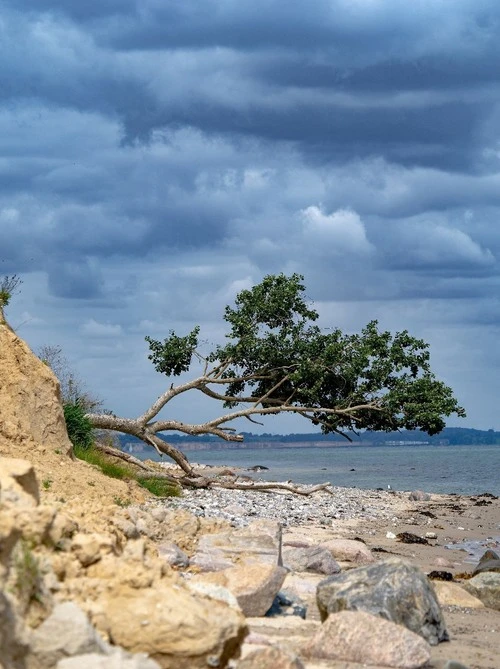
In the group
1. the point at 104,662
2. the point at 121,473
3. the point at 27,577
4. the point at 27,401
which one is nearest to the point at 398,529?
the point at 121,473

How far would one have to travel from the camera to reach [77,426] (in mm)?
22109

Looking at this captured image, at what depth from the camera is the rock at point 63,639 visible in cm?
588

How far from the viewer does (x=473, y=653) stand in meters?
8.95

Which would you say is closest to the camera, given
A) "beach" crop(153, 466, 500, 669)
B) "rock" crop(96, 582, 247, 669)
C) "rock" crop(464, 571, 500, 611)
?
"rock" crop(96, 582, 247, 669)

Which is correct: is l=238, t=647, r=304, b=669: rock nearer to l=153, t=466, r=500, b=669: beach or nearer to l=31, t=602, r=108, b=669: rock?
l=153, t=466, r=500, b=669: beach

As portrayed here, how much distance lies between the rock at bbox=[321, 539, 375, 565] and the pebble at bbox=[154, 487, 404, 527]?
1.94 meters

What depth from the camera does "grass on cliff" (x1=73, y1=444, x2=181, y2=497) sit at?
67.4 ft

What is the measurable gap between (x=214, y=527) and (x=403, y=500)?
65.1ft

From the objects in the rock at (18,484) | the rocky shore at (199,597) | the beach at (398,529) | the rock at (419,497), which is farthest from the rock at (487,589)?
the rock at (419,497)

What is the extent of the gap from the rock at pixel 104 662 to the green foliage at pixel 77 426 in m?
16.2

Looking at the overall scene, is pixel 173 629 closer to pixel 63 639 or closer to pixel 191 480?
pixel 63 639

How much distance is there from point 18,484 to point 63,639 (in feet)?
6.40

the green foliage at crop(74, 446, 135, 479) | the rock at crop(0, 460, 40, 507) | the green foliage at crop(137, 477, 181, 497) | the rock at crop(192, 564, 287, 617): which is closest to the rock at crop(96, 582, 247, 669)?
the rock at crop(0, 460, 40, 507)

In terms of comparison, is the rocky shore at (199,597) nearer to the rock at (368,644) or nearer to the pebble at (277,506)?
the rock at (368,644)
